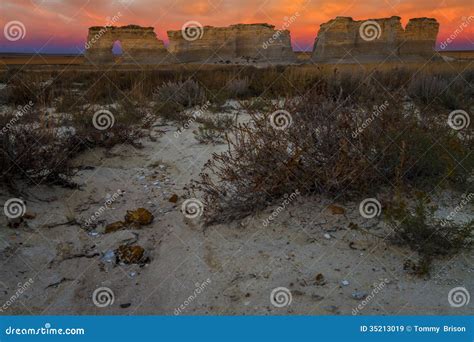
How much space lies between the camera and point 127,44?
55000 millimetres

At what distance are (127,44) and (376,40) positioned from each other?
104ft

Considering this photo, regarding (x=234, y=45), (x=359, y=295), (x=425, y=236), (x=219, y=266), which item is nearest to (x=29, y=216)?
(x=219, y=266)

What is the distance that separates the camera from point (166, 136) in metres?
6.70

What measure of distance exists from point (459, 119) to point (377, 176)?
9.45 feet

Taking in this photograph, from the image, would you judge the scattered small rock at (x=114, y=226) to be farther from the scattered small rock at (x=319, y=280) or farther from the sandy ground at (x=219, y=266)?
the scattered small rock at (x=319, y=280)

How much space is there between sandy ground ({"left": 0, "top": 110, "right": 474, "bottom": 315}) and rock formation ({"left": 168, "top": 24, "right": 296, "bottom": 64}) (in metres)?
49.3

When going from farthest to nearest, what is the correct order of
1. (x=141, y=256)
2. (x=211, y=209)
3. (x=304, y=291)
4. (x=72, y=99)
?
(x=72, y=99) → (x=211, y=209) → (x=141, y=256) → (x=304, y=291)

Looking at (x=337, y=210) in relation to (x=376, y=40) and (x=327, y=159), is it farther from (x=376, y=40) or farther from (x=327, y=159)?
(x=376, y=40)

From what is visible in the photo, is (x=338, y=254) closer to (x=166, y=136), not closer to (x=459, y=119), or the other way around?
(x=459, y=119)

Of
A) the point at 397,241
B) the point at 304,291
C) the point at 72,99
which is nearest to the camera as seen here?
the point at 304,291

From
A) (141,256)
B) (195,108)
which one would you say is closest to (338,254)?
(141,256)

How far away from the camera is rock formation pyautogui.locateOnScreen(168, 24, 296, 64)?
53750 millimetres

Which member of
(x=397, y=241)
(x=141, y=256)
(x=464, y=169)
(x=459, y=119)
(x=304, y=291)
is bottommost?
(x=141, y=256)

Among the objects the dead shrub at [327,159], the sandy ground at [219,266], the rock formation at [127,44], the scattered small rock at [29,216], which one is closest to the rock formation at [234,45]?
the rock formation at [127,44]
